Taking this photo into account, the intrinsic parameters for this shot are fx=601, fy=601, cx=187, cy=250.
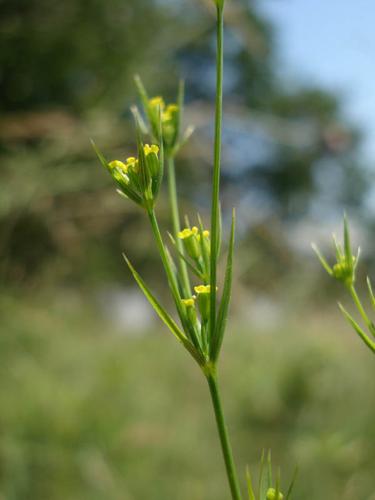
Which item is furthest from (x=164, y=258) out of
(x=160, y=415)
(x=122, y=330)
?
(x=122, y=330)

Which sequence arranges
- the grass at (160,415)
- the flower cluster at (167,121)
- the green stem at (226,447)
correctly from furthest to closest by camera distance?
1. the grass at (160,415)
2. the flower cluster at (167,121)
3. the green stem at (226,447)

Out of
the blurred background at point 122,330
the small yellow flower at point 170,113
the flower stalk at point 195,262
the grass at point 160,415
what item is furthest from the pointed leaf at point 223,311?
the grass at point 160,415

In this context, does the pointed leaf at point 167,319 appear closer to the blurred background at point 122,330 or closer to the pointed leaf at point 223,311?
the pointed leaf at point 223,311

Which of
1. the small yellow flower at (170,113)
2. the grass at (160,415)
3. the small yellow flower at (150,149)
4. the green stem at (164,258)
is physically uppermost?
the small yellow flower at (170,113)

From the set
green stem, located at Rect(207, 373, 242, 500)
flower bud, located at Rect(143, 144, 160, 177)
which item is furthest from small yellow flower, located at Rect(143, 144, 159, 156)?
green stem, located at Rect(207, 373, 242, 500)

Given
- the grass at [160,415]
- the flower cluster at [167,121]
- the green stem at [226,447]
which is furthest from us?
the grass at [160,415]

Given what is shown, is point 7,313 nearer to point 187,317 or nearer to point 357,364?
point 357,364

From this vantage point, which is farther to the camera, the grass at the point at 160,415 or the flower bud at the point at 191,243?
the grass at the point at 160,415
